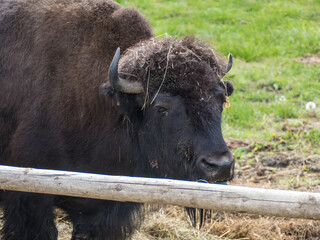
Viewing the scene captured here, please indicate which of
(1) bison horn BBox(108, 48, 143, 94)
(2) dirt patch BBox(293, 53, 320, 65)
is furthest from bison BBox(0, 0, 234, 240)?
(2) dirt patch BBox(293, 53, 320, 65)

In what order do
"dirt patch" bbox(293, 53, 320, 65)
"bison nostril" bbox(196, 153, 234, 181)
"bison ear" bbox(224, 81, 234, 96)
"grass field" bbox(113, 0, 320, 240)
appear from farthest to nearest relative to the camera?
"dirt patch" bbox(293, 53, 320, 65) → "grass field" bbox(113, 0, 320, 240) → "bison ear" bbox(224, 81, 234, 96) → "bison nostril" bbox(196, 153, 234, 181)

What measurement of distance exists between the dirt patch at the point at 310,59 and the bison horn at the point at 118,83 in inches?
249

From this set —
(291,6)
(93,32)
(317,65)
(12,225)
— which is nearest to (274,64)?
(317,65)

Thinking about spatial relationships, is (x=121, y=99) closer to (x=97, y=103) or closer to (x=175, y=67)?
(x=97, y=103)

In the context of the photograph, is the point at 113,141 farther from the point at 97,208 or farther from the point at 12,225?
the point at 12,225

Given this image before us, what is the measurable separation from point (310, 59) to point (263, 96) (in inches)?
70.4

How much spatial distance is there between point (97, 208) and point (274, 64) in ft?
20.1

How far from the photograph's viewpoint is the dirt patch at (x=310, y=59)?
390 inches

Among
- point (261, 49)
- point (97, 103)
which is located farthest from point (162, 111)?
point (261, 49)

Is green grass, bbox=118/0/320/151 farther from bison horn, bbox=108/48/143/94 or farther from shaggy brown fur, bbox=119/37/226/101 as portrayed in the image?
bison horn, bbox=108/48/143/94

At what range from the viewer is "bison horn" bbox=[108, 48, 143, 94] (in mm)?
4227

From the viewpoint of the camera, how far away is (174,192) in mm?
3117

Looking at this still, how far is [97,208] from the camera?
494 centimetres

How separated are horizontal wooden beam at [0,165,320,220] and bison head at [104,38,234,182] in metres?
0.91
